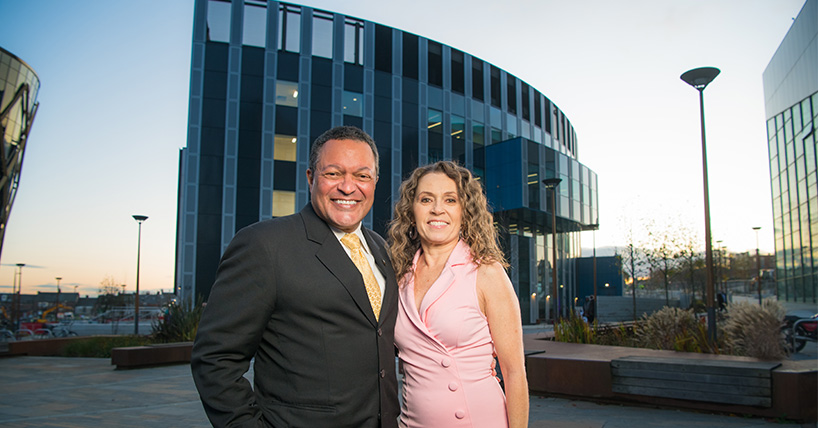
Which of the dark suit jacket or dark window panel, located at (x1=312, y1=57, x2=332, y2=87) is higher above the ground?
dark window panel, located at (x1=312, y1=57, x2=332, y2=87)

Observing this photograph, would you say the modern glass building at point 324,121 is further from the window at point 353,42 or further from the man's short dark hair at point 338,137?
the man's short dark hair at point 338,137

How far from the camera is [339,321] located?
7.43ft

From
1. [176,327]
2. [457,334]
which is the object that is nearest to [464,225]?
[457,334]

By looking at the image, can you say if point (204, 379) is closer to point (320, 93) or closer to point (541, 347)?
point (541, 347)

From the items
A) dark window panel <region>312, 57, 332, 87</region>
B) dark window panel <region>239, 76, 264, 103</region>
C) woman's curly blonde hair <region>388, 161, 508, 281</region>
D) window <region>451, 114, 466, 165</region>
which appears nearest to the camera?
woman's curly blonde hair <region>388, 161, 508, 281</region>

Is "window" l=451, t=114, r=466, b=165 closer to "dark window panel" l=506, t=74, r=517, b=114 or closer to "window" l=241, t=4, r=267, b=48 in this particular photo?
"dark window panel" l=506, t=74, r=517, b=114

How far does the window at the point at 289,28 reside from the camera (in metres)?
27.9

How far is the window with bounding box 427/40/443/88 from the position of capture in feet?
104

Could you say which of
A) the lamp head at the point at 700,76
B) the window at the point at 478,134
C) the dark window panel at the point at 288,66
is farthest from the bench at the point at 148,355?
the window at the point at 478,134

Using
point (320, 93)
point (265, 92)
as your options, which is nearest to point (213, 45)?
point (265, 92)

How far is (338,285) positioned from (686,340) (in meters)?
8.99

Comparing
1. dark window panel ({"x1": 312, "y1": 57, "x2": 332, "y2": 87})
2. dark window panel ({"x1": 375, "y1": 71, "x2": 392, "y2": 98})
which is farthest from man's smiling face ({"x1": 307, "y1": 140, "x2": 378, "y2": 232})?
dark window panel ({"x1": 375, "y1": 71, "x2": 392, "y2": 98})

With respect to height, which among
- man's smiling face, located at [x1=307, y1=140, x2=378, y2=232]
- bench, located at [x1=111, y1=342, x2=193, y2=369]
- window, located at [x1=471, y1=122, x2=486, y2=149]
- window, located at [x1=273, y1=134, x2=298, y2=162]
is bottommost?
bench, located at [x1=111, y1=342, x2=193, y2=369]

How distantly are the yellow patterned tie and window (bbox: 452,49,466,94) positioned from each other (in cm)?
3121
